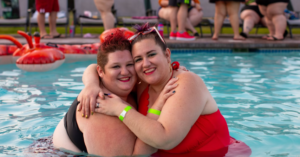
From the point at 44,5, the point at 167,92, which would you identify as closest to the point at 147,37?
the point at 167,92

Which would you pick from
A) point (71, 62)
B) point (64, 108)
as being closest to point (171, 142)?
point (64, 108)

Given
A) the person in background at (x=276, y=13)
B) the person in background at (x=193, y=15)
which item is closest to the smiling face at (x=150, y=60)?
the person in background at (x=276, y=13)

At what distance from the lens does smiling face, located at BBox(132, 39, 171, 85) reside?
2734 millimetres

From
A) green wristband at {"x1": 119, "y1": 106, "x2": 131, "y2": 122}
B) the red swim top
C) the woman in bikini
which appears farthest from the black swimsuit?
the red swim top

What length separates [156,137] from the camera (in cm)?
246

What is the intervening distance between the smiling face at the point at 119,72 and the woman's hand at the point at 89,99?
6.4 inches

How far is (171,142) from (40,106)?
295 cm

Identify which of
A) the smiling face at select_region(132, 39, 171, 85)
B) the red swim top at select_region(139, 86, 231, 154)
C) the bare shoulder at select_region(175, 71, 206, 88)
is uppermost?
the smiling face at select_region(132, 39, 171, 85)

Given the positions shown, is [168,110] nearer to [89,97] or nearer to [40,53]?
[89,97]

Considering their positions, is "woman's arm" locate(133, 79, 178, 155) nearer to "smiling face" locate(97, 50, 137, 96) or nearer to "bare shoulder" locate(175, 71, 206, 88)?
"bare shoulder" locate(175, 71, 206, 88)

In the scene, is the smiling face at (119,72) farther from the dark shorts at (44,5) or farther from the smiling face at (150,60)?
the dark shorts at (44,5)

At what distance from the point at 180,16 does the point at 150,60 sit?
23.9 ft

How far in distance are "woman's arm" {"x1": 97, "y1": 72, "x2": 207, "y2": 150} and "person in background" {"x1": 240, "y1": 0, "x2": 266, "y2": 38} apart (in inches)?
355

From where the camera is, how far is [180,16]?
32.1 feet
